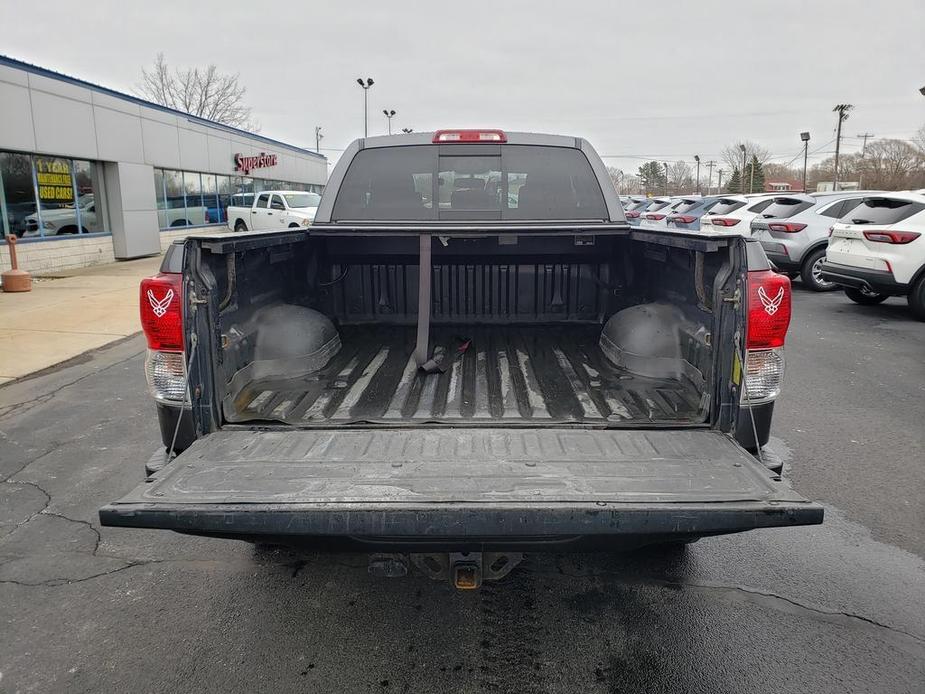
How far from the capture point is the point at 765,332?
257cm

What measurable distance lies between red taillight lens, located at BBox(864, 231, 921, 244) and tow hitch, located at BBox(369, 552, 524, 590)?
31.4ft

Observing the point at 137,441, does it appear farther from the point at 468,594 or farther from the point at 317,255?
the point at 468,594

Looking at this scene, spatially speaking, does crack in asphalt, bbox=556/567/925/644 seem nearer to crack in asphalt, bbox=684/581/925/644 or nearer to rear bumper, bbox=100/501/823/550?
crack in asphalt, bbox=684/581/925/644

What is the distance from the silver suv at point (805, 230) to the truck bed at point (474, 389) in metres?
10.5

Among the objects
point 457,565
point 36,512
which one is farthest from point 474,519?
point 36,512

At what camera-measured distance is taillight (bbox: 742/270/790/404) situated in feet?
8.32

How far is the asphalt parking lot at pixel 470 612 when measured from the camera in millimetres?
2551

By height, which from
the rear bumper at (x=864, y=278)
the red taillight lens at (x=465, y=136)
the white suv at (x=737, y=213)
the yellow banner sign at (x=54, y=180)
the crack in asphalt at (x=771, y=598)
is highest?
the yellow banner sign at (x=54, y=180)

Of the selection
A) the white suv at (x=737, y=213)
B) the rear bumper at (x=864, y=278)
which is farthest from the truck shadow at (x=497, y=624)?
the white suv at (x=737, y=213)

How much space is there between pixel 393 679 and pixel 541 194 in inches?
115

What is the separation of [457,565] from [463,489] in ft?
1.19

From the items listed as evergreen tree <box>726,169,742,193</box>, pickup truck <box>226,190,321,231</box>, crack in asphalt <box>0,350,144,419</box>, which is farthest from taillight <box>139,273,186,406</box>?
evergreen tree <box>726,169,742,193</box>

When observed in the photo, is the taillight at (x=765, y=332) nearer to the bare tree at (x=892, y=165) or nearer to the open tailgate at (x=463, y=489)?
the open tailgate at (x=463, y=489)

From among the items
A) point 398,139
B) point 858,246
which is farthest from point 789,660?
point 858,246
